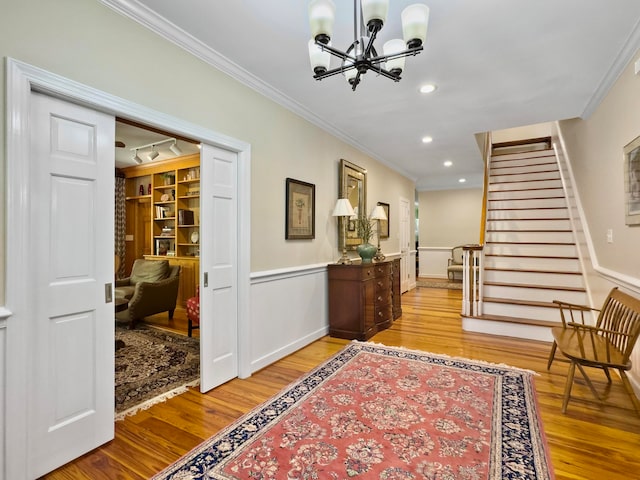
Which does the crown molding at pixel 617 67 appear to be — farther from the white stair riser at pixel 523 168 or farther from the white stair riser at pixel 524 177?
the white stair riser at pixel 523 168

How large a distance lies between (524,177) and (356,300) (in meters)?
4.62

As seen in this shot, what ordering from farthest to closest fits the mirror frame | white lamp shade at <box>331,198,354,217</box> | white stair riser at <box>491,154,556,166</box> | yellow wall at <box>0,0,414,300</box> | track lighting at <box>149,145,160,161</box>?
white stair riser at <box>491,154,556,166</box> < track lighting at <box>149,145,160,161</box> < the mirror frame < white lamp shade at <box>331,198,354,217</box> < yellow wall at <box>0,0,414,300</box>

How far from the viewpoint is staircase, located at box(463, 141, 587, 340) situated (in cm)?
413

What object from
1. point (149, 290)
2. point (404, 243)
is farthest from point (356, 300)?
point (404, 243)

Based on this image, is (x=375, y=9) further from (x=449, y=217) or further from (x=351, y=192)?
(x=449, y=217)

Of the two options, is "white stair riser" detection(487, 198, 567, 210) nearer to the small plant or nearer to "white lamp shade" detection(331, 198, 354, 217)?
the small plant

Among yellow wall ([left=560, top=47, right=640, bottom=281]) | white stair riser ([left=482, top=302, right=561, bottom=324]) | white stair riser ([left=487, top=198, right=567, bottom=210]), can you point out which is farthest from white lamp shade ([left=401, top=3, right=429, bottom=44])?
white stair riser ([left=487, top=198, right=567, bottom=210])

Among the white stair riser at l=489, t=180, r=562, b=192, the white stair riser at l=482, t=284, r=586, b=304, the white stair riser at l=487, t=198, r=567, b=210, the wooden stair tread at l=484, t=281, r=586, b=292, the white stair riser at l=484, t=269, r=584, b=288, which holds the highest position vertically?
the white stair riser at l=489, t=180, r=562, b=192

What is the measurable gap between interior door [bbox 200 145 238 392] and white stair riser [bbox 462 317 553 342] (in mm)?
3056

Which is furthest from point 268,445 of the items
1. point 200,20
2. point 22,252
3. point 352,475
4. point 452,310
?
point 452,310

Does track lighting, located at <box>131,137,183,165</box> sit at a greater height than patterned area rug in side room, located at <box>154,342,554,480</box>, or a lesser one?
greater

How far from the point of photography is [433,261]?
9.30 metres

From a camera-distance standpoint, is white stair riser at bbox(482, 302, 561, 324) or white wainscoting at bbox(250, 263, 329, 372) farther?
white stair riser at bbox(482, 302, 561, 324)

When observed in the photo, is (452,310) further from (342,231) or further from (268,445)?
(268,445)
